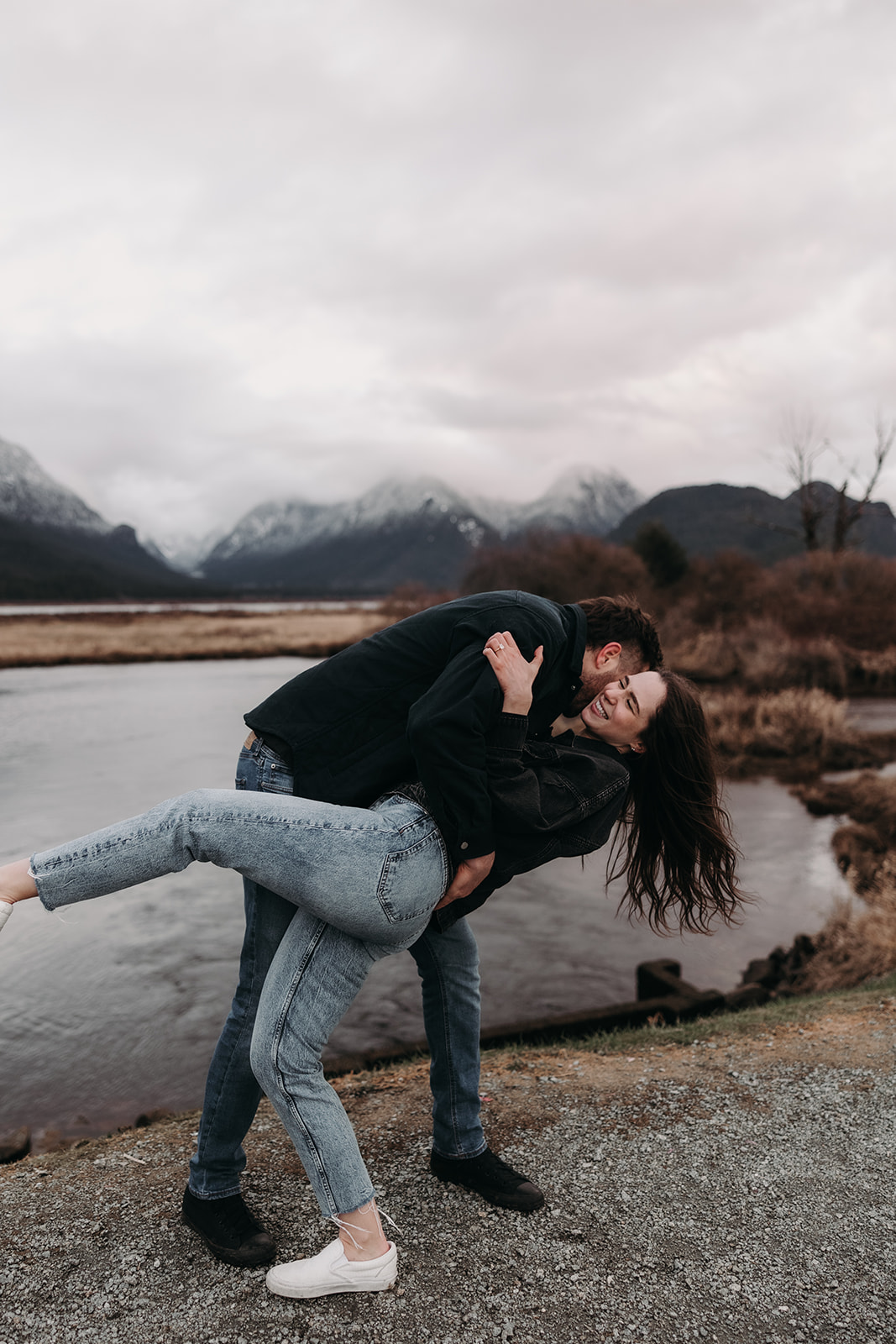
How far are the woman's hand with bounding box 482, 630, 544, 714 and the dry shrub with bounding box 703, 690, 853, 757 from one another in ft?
56.6

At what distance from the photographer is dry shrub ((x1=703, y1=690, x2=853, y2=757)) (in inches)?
747

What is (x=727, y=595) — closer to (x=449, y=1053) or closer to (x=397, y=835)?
(x=449, y=1053)

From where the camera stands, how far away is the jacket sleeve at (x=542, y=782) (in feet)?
8.10

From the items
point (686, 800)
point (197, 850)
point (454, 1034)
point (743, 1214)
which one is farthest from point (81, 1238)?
point (686, 800)

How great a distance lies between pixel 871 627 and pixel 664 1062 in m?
27.9

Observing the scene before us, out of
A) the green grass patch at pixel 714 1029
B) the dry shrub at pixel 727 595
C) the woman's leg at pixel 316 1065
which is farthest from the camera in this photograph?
the dry shrub at pixel 727 595

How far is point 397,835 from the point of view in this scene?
2.36 metres

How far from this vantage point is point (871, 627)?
1131 inches

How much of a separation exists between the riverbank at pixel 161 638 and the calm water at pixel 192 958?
96.9 feet

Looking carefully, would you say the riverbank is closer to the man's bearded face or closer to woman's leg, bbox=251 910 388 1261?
the man's bearded face

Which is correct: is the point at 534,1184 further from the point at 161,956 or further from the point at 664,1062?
the point at 161,956

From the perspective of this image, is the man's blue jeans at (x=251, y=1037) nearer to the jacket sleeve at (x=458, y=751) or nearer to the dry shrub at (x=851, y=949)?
the jacket sleeve at (x=458, y=751)

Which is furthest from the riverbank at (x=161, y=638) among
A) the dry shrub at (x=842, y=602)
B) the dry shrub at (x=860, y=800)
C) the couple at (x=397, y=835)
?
the couple at (x=397, y=835)

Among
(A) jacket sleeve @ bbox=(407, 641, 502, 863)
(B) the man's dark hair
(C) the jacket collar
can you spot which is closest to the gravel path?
(A) jacket sleeve @ bbox=(407, 641, 502, 863)
